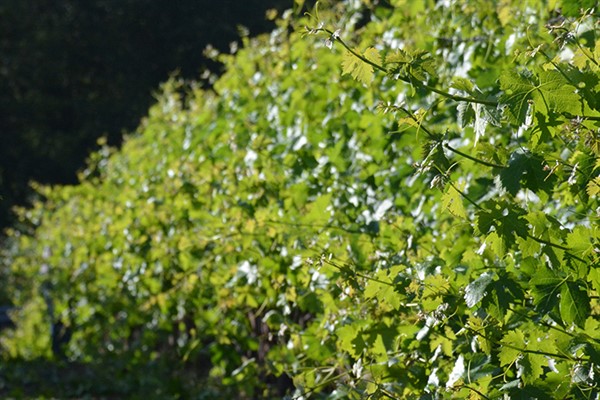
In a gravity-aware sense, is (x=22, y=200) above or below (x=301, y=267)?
above

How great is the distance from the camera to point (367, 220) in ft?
14.0

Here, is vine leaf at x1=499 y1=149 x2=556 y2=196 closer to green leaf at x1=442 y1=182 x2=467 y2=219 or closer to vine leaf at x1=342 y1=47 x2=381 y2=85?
green leaf at x1=442 y1=182 x2=467 y2=219

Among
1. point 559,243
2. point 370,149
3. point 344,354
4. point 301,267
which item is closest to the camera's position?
point 559,243

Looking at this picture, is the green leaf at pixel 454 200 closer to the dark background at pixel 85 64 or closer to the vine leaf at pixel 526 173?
the vine leaf at pixel 526 173

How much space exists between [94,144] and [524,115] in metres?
20.2

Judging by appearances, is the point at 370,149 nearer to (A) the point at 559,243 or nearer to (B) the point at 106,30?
(A) the point at 559,243

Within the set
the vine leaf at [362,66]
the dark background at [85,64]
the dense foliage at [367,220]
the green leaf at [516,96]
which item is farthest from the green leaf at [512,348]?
the dark background at [85,64]

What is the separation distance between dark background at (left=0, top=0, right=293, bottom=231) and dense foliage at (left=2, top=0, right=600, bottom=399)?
12.9 metres

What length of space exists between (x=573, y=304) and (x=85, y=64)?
21650 millimetres

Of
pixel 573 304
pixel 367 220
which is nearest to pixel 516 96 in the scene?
pixel 573 304

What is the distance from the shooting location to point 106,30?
23.6 metres

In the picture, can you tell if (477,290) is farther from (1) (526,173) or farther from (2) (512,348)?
(1) (526,173)

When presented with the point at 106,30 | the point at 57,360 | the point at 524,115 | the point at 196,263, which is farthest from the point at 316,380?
the point at 106,30

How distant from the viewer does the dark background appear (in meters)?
21.8
